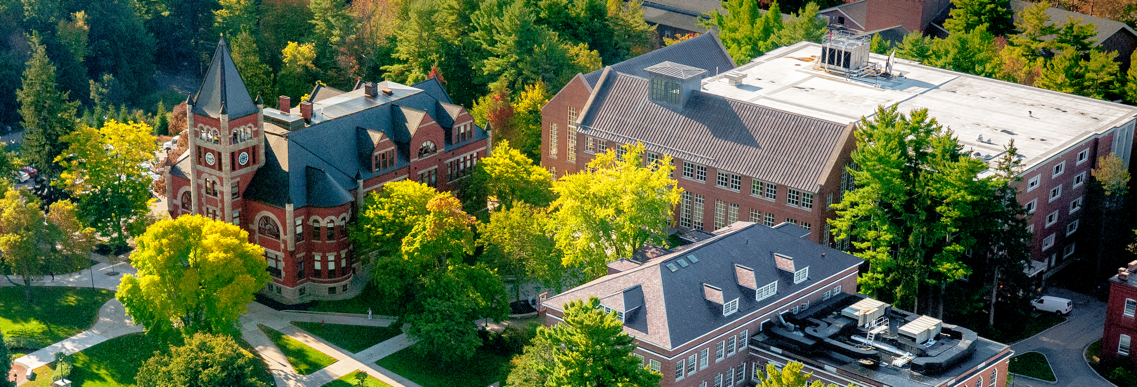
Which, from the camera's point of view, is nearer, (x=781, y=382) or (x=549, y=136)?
(x=781, y=382)

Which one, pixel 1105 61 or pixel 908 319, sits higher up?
pixel 1105 61


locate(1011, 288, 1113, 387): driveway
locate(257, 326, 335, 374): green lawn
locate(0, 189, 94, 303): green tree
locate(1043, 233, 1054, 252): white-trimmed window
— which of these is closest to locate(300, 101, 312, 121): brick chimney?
locate(257, 326, 335, 374): green lawn

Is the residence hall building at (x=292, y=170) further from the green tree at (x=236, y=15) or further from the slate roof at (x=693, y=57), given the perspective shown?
the green tree at (x=236, y=15)

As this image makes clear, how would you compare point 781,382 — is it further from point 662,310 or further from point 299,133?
point 299,133

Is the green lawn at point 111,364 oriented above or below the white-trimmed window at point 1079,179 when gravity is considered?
below

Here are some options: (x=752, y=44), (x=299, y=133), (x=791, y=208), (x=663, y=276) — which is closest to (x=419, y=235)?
(x=299, y=133)

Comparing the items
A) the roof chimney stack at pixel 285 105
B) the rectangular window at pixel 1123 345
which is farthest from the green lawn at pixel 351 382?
the rectangular window at pixel 1123 345
